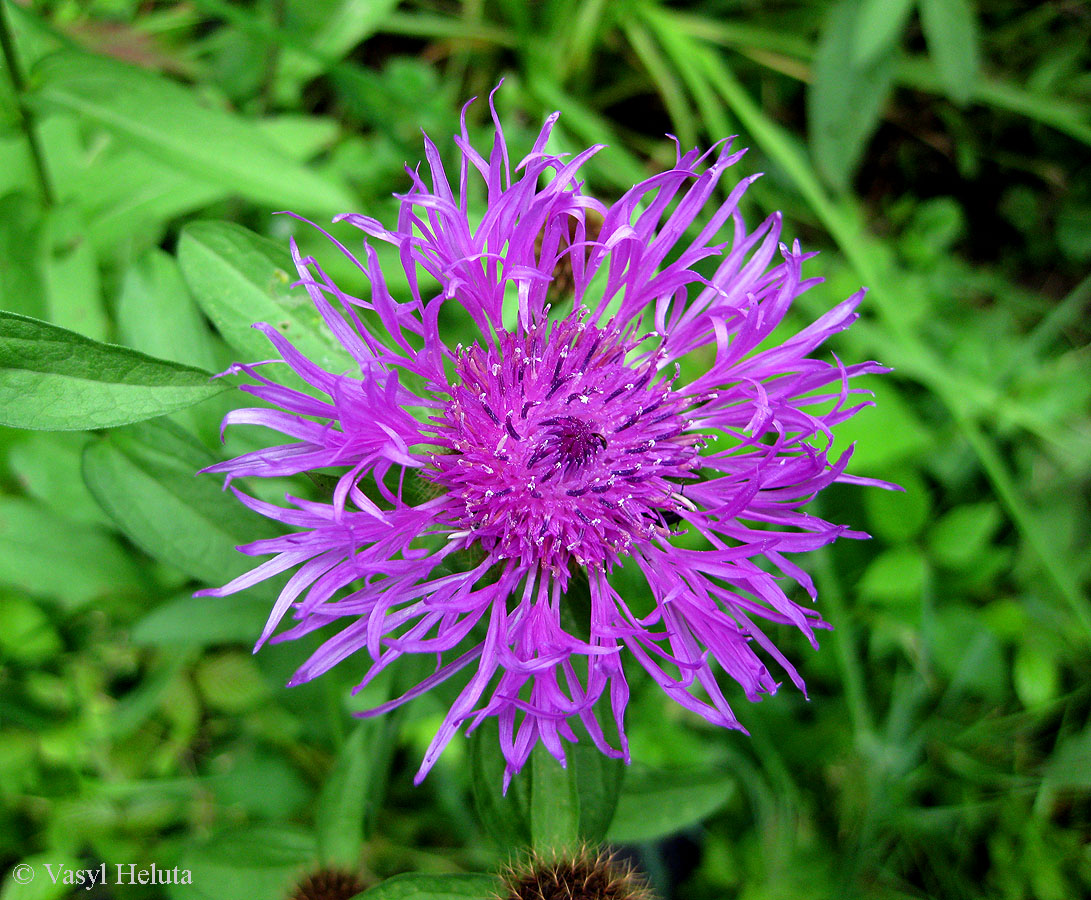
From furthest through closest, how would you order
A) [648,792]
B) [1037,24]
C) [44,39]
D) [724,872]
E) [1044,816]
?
[1037,24] < [1044,816] < [724,872] < [44,39] < [648,792]

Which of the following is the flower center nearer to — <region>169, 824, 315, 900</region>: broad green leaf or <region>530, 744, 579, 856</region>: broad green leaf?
<region>530, 744, 579, 856</region>: broad green leaf

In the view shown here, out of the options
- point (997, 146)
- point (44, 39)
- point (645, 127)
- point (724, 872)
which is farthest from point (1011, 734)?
point (44, 39)

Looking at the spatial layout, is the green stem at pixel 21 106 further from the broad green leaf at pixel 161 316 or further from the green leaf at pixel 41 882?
the green leaf at pixel 41 882

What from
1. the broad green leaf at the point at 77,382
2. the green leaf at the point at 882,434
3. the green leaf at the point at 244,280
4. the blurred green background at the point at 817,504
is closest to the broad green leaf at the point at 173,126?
the blurred green background at the point at 817,504

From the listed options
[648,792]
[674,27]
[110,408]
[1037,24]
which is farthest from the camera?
[1037,24]

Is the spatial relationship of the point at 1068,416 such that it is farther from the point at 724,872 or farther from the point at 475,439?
the point at 475,439

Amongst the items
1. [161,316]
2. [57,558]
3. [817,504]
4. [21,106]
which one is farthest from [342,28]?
[817,504]

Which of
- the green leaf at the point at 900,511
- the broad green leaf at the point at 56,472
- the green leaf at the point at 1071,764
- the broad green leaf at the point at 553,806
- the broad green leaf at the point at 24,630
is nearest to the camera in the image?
the broad green leaf at the point at 553,806
